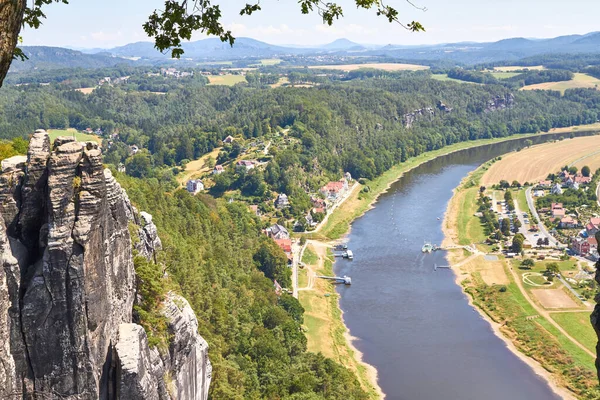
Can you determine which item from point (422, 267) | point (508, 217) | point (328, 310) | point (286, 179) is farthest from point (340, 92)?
point (328, 310)

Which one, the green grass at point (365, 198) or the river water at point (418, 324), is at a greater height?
the green grass at point (365, 198)

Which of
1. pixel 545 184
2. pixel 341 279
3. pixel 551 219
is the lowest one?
pixel 341 279

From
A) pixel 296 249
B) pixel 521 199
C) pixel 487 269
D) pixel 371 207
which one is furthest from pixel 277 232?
pixel 521 199

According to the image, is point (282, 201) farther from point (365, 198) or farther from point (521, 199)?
point (521, 199)

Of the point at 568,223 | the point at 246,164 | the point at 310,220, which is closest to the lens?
the point at 568,223

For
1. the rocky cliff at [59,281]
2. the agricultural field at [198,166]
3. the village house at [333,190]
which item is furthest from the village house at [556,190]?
the rocky cliff at [59,281]

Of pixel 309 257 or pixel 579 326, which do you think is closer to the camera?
pixel 579 326

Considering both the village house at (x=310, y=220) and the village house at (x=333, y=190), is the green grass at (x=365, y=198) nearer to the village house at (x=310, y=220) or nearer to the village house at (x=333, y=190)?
the village house at (x=310, y=220)

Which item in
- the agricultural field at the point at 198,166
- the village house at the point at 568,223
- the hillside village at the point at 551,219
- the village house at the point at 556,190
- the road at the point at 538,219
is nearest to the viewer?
the hillside village at the point at 551,219
